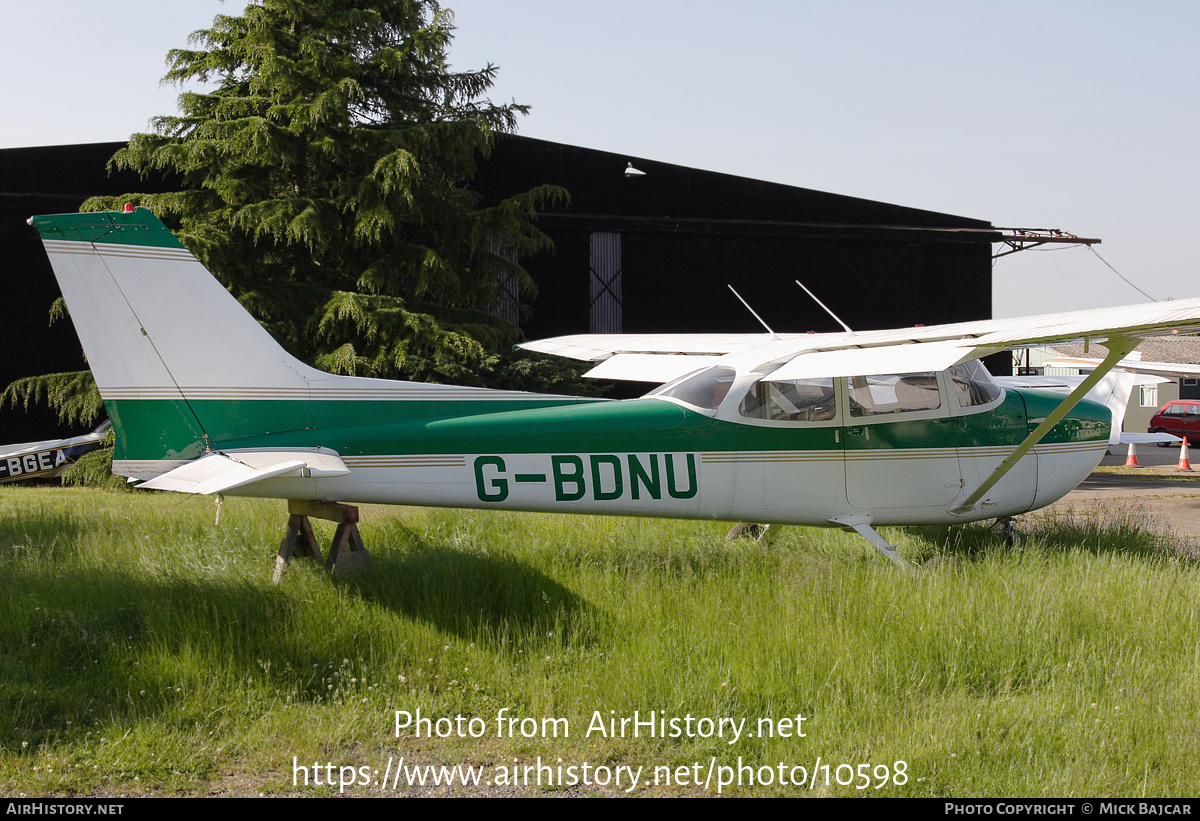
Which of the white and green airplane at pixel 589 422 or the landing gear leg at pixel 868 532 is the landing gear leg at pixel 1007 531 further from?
the landing gear leg at pixel 868 532

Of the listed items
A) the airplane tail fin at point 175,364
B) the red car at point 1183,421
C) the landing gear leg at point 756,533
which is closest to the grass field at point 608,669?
Answer: the landing gear leg at point 756,533

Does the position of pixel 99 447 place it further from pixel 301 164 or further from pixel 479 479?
pixel 479 479

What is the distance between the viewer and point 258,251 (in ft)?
43.9

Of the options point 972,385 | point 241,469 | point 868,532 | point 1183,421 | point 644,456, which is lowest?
point 1183,421

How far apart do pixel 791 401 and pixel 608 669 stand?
2.77 m

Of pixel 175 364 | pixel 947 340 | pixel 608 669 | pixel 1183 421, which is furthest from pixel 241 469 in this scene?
pixel 1183 421

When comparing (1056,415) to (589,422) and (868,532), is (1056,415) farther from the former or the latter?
(589,422)

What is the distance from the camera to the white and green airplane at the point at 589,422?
5.27 m

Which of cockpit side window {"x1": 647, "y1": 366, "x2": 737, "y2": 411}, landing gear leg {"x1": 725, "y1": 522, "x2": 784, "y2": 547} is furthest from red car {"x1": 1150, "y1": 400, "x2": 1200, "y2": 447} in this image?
cockpit side window {"x1": 647, "y1": 366, "x2": 737, "y2": 411}

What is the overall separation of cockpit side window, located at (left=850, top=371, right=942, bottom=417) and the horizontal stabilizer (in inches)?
149

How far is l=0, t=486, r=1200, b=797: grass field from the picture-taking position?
362cm

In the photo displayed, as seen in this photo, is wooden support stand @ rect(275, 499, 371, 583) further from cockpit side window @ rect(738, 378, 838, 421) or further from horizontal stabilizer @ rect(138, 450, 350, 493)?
cockpit side window @ rect(738, 378, 838, 421)

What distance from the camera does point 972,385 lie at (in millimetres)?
6707

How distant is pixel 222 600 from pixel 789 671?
3.35m
